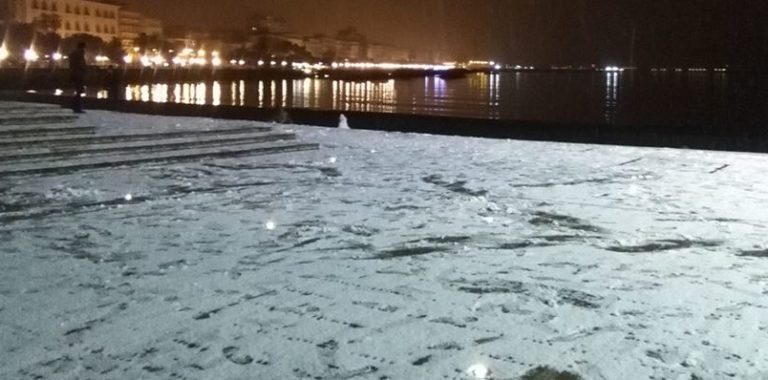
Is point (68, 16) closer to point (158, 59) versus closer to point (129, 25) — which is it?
point (158, 59)

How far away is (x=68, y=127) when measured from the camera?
42.3 ft

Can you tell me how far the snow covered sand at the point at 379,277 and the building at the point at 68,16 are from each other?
98050 millimetres

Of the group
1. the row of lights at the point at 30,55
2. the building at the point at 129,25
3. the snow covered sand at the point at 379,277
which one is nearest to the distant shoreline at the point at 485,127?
the snow covered sand at the point at 379,277

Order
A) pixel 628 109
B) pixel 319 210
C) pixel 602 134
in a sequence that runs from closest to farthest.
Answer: pixel 319 210, pixel 602 134, pixel 628 109

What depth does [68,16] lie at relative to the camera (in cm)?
10588

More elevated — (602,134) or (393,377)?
(602,134)

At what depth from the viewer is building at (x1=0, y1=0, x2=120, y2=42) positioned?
323ft

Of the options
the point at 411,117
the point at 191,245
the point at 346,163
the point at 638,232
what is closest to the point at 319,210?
the point at 191,245

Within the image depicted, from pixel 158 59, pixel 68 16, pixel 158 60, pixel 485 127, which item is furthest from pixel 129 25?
pixel 485 127

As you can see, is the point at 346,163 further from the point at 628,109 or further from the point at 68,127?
the point at 628,109

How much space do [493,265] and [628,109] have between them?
54.8m

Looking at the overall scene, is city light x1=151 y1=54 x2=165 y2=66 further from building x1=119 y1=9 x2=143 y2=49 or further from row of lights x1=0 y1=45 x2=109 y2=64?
row of lights x1=0 y1=45 x2=109 y2=64

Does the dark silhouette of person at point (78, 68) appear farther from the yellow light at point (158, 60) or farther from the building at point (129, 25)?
the building at point (129, 25)

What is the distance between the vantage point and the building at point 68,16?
9831 centimetres
